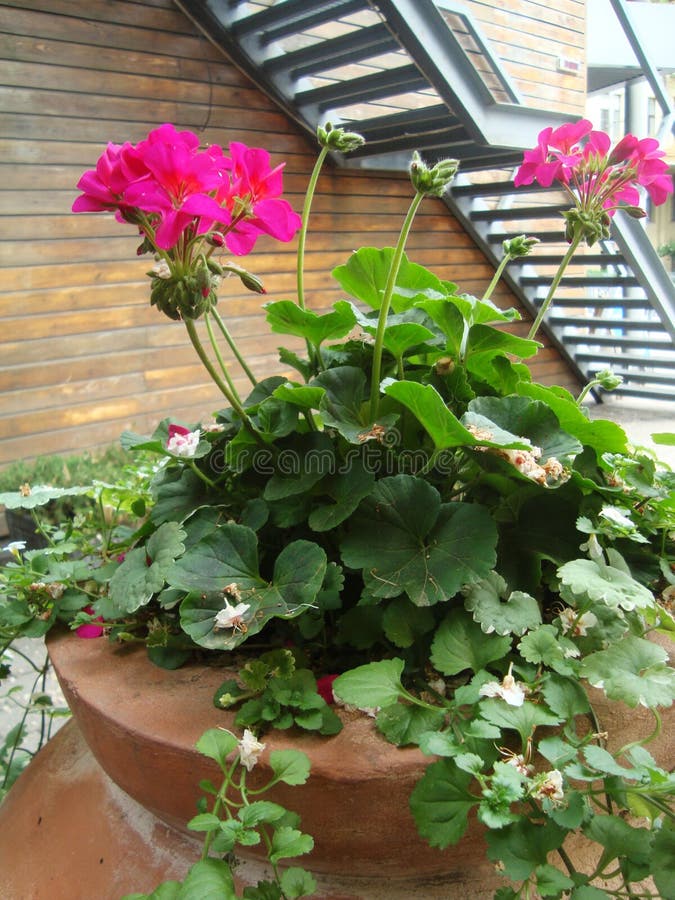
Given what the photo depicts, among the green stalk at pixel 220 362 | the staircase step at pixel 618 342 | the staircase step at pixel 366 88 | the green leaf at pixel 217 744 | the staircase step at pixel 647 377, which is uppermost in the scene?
the staircase step at pixel 366 88

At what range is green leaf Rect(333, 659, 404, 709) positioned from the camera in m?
0.49

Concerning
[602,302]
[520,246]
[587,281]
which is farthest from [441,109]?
[520,246]

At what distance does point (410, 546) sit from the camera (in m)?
0.60

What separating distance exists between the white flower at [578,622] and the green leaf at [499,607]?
0.08 feet

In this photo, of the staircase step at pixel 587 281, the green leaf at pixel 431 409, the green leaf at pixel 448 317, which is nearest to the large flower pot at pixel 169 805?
the green leaf at pixel 431 409

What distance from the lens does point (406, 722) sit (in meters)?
0.51

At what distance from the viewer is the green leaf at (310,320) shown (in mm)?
641

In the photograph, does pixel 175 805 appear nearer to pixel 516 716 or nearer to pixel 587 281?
pixel 516 716

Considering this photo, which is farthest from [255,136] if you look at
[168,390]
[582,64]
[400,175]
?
[582,64]

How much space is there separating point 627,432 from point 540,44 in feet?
11.3

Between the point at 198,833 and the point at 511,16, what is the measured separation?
4.84 m

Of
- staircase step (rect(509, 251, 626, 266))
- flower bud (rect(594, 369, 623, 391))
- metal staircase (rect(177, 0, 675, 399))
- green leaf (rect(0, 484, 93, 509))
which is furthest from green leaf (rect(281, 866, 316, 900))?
staircase step (rect(509, 251, 626, 266))

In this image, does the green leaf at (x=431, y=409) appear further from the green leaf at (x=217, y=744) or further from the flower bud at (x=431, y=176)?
the green leaf at (x=217, y=744)

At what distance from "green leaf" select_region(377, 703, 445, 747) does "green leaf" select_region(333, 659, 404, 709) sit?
0.01 m
